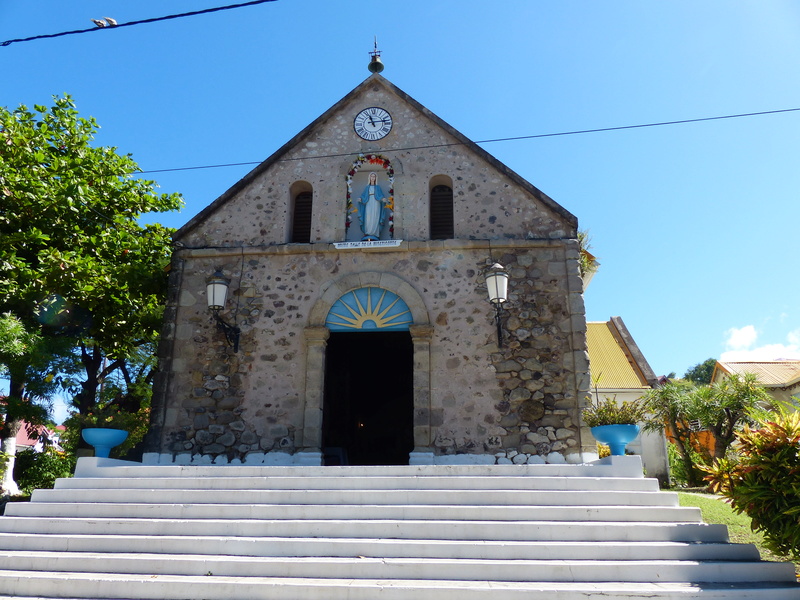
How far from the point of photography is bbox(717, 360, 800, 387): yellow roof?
2502cm

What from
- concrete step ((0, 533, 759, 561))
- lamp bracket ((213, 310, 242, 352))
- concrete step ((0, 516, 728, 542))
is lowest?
concrete step ((0, 533, 759, 561))

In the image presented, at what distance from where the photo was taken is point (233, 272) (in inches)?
438

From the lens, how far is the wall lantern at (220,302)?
10297 mm

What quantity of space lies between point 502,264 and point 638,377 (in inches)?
443

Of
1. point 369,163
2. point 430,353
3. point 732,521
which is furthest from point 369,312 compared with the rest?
point 732,521

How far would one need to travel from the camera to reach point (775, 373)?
87.2 ft

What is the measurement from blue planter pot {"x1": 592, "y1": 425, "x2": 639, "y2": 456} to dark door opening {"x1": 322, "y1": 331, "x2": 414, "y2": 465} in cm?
648

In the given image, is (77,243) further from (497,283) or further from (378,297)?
(497,283)

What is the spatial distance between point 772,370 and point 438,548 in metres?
26.5

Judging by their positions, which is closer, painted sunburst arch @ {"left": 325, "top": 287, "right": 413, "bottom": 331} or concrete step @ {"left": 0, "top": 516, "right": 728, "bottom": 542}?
concrete step @ {"left": 0, "top": 516, "right": 728, "bottom": 542}

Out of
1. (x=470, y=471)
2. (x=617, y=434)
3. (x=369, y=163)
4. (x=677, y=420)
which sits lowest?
(x=470, y=471)

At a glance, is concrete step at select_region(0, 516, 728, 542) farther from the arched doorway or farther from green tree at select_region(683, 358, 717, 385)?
green tree at select_region(683, 358, 717, 385)

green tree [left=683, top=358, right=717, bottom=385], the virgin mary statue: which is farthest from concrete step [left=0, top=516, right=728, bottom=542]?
green tree [left=683, top=358, right=717, bottom=385]

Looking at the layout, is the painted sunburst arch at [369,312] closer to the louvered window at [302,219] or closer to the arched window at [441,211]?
the arched window at [441,211]
